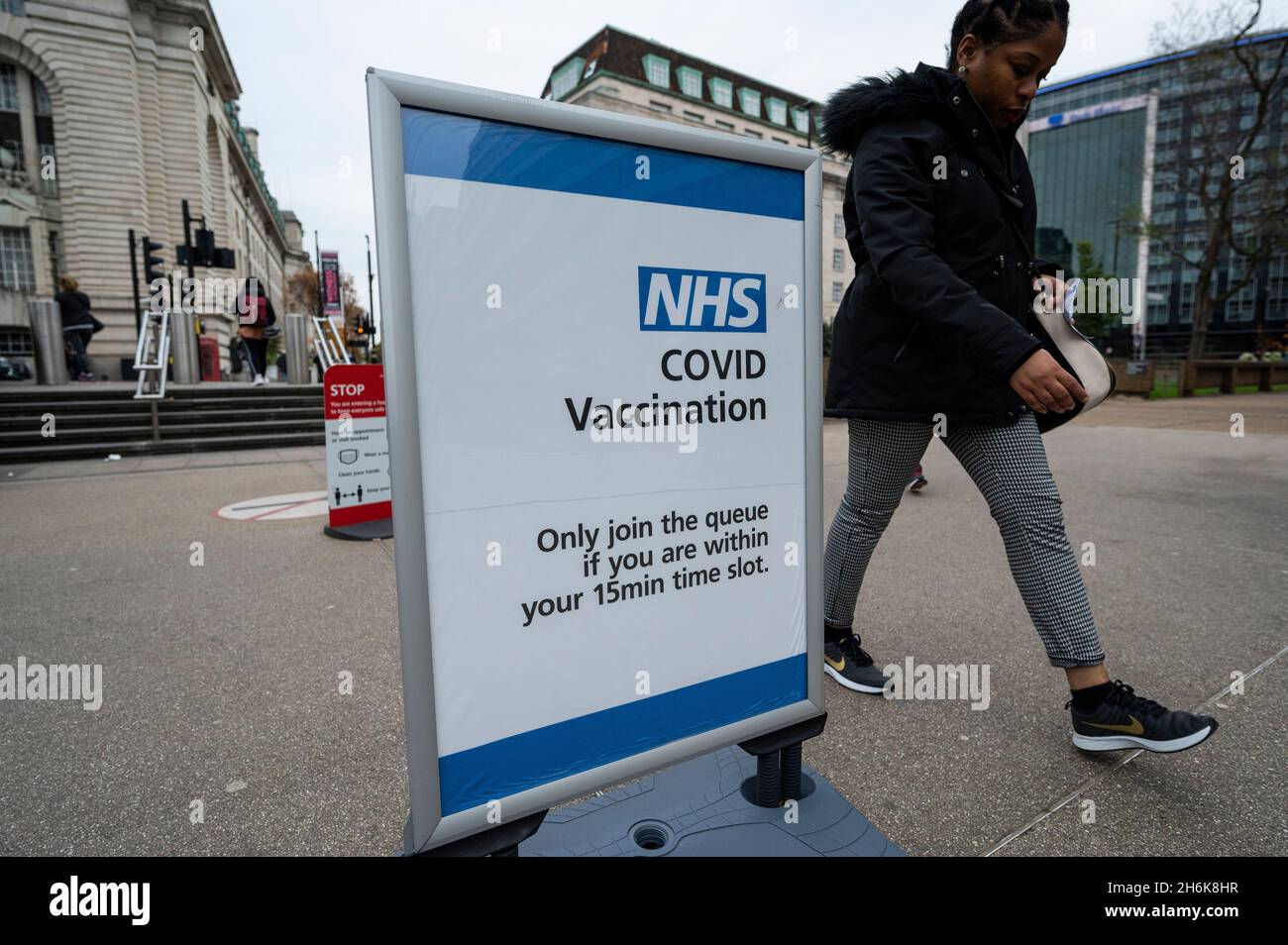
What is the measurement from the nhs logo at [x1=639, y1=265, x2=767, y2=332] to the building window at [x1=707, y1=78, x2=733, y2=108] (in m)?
59.1

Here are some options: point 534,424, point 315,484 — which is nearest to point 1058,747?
point 534,424

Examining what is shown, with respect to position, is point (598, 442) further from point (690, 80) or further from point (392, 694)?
point (690, 80)

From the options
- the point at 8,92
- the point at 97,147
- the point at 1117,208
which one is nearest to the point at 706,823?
the point at 97,147

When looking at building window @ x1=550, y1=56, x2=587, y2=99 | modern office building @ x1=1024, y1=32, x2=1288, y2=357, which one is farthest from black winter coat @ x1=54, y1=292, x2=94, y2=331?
modern office building @ x1=1024, y1=32, x2=1288, y2=357

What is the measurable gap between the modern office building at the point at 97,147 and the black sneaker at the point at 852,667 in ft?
105

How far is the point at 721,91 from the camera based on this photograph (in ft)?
179

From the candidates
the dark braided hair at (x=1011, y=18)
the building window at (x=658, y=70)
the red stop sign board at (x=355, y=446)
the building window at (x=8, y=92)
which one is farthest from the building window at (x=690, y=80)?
the dark braided hair at (x=1011, y=18)

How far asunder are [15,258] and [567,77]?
116ft

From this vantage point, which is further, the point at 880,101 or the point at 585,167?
the point at 880,101

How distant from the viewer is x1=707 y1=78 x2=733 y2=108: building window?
53.9 meters

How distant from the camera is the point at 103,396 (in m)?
11.1

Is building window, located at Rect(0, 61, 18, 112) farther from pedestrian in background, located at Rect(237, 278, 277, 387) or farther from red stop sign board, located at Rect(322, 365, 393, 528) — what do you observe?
red stop sign board, located at Rect(322, 365, 393, 528)
